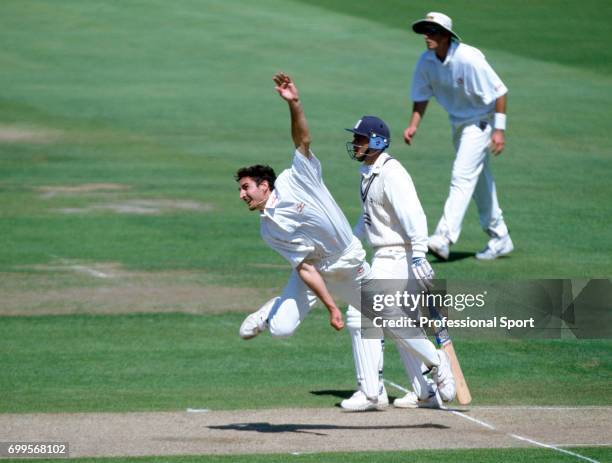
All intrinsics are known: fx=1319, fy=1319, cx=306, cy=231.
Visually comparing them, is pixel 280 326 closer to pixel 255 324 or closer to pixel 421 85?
pixel 255 324

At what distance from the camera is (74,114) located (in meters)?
28.4

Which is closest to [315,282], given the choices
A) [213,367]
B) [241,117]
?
[213,367]

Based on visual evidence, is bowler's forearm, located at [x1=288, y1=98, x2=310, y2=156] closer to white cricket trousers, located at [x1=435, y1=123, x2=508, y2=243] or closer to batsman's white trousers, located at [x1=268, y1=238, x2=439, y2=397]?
batsman's white trousers, located at [x1=268, y1=238, x2=439, y2=397]

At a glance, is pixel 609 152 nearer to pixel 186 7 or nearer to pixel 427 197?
pixel 427 197

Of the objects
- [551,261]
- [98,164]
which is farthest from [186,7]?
[551,261]

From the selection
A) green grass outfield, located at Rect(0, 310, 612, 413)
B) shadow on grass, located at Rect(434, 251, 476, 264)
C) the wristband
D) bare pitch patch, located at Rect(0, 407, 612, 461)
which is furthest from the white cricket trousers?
bare pitch patch, located at Rect(0, 407, 612, 461)

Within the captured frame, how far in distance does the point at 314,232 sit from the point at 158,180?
40.7ft

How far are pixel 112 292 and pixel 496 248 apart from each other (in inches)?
191

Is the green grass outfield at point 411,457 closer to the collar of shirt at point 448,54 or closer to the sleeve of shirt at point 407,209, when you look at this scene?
the sleeve of shirt at point 407,209

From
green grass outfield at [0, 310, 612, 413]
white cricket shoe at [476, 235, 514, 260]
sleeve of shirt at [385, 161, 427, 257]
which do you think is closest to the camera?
sleeve of shirt at [385, 161, 427, 257]

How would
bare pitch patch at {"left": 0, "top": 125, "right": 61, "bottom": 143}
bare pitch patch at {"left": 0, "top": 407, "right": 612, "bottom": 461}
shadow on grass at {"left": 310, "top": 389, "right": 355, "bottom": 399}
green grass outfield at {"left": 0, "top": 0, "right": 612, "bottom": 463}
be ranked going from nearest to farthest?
bare pitch patch at {"left": 0, "top": 407, "right": 612, "bottom": 461}, shadow on grass at {"left": 310, "top": 389, "right": 355, "bottom": 399}, green grass outfield at {"left": 0, "top": 0, "right": 612, "bottom": 463}, bare pitch patch at {"left": 0, "top": 125, "right": 61, "bottom": 143}

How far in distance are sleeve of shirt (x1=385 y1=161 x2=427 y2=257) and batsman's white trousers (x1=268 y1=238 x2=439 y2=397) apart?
46 cm

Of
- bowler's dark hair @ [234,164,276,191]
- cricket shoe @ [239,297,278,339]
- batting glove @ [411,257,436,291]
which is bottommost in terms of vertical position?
cricket shoe @ [239,297,278,339]

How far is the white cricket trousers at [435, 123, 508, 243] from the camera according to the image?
52.9 ft
